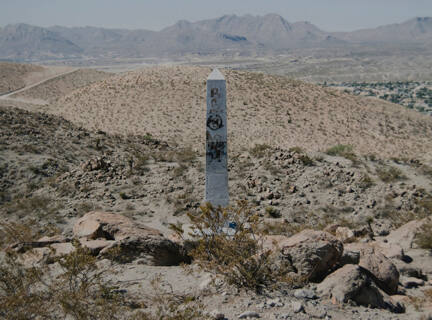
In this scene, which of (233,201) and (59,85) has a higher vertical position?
(59,85)

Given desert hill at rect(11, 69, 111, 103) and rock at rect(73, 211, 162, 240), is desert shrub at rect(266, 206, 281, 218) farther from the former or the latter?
desert hill at rect(11, 69, 111, 103)

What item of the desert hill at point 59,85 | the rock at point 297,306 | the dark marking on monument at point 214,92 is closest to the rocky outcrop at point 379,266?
the rock at point 297,306

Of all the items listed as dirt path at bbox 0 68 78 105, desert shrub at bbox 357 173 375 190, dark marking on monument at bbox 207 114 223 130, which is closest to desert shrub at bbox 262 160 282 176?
desert shrub at bbox 357 173 375 190

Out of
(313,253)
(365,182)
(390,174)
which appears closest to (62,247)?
(313,253)

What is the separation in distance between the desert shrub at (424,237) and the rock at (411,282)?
1.74m

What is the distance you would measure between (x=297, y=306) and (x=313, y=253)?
1.37m

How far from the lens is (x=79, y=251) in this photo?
5.71 m

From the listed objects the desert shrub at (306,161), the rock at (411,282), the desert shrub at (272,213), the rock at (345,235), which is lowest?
the desert shrub at (272,213)

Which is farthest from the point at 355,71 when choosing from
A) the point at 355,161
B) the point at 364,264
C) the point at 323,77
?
the point at 364,264

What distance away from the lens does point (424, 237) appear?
9.12 m

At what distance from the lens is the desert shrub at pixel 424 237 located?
8.98m

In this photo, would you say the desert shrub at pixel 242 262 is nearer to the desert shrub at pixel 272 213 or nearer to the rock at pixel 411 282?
the rock at pixel 411 282

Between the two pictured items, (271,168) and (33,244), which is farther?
(271,168)

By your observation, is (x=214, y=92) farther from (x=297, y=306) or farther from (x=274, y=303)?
(x=297, y=306)
